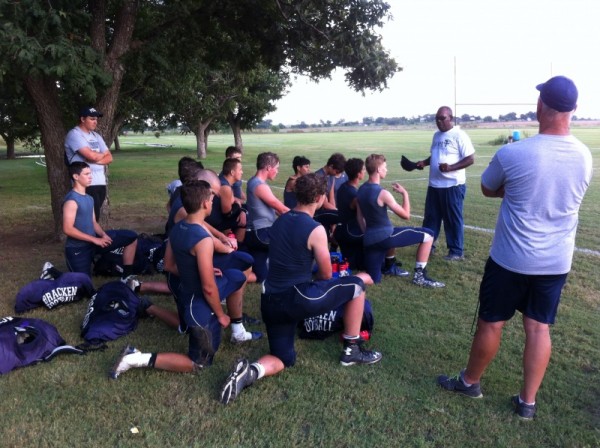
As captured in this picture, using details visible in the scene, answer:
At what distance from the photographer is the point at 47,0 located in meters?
5.99

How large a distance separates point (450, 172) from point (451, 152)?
0.85 ft

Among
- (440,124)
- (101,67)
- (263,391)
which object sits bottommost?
(263,391)

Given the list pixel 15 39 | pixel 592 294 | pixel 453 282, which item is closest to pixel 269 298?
pixel 453 282

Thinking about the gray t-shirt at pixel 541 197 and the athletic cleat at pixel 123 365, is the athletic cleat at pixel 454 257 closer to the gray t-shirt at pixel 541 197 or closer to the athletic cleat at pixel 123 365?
the gray t-shirt at pixel 541 197

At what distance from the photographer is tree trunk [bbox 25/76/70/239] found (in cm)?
748

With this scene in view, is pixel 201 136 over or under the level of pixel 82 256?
over

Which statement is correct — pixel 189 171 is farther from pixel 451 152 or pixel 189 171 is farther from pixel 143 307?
pixel 451 152

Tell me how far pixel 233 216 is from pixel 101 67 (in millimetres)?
3045

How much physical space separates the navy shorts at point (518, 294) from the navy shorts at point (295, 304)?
0.93 meters

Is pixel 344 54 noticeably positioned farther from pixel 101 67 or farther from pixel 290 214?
pixel 290 214

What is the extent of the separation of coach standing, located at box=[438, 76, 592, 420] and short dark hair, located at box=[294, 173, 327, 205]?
41.5 inches

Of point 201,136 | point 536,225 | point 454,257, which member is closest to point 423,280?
point 454,257

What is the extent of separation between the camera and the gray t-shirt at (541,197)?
9.23 ft

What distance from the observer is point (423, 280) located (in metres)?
5.64
